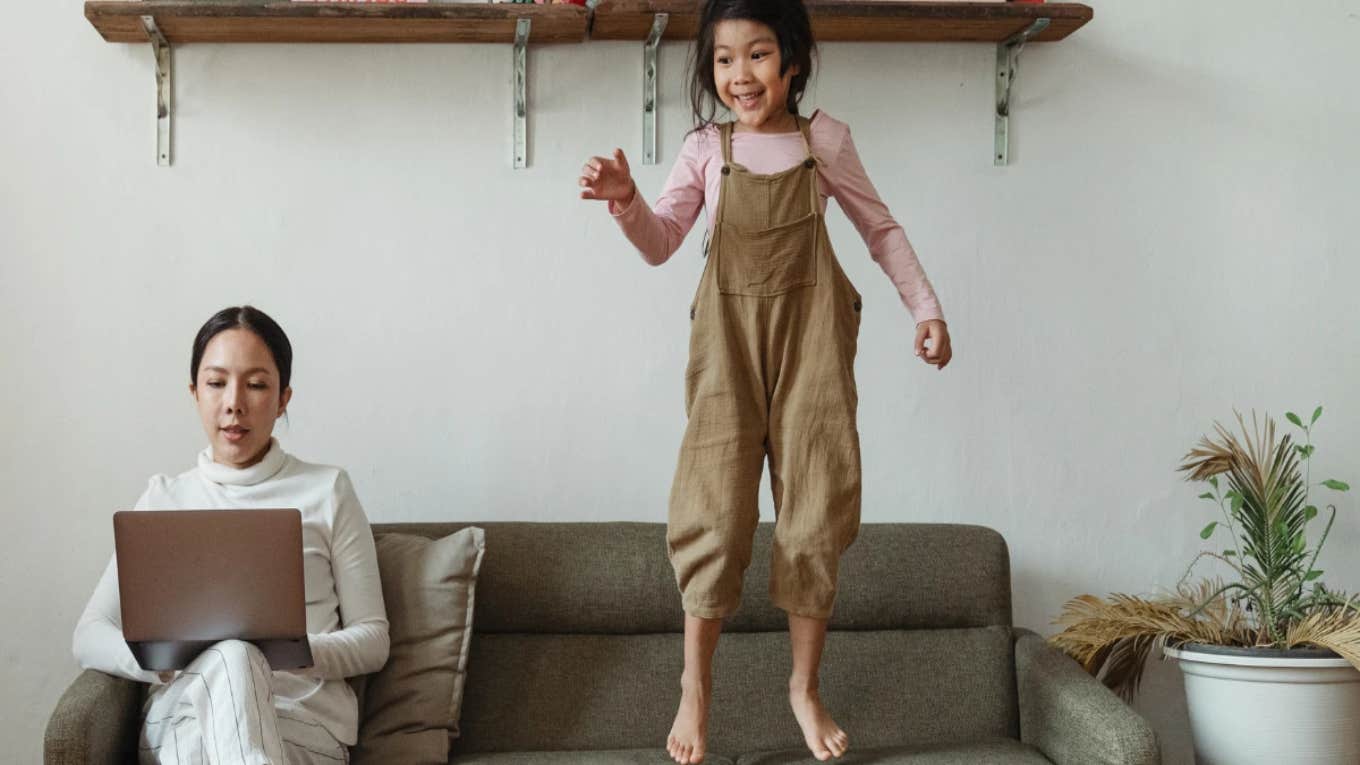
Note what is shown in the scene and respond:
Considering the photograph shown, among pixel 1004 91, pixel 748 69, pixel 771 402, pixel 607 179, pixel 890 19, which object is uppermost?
pixel 890 19

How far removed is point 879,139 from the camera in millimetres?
2844

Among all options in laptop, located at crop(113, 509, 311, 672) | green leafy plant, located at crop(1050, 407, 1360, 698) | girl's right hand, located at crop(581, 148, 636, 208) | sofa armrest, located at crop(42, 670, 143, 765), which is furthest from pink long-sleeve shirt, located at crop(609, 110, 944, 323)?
sofa armrest, located at crop(42, 670, 143, 765)

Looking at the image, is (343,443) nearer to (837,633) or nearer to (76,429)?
(76,429)

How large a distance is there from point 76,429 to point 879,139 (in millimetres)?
1771

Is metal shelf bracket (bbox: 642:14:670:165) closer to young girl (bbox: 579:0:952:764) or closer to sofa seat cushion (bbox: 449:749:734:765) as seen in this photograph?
young girl (bbox: 579:0:952:764)

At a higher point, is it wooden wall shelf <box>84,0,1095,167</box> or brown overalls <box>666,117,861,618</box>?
wooden wall shelf <box>84,0,1095,167</box>

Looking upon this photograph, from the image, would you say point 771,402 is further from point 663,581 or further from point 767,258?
point 663,581

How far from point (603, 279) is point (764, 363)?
0.83 m

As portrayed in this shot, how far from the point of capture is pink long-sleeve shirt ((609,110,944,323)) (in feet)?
6.77

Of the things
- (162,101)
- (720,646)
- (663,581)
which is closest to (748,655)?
(720,646)

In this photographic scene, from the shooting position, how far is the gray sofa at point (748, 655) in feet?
7.74

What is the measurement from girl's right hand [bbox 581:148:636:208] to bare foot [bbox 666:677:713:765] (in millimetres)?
764

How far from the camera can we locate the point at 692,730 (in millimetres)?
2066

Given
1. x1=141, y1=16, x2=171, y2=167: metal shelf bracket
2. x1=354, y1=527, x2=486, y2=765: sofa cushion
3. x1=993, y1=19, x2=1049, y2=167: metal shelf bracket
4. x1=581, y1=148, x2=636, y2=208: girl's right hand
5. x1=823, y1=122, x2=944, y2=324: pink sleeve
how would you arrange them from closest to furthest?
x1=581, y1=148, x2=636, y2=208: girl's right hand → x1=823, y1=122, x2=944, y2=324: pink sleeve → x1=354, y1=527, x2=486, y2=765: sofa cushion → x1=141, y1=16, x2=171, y2=167: metal shelf bracket → x1=993, y1=19, x2=1049, y2=167: metal shelf bracket
